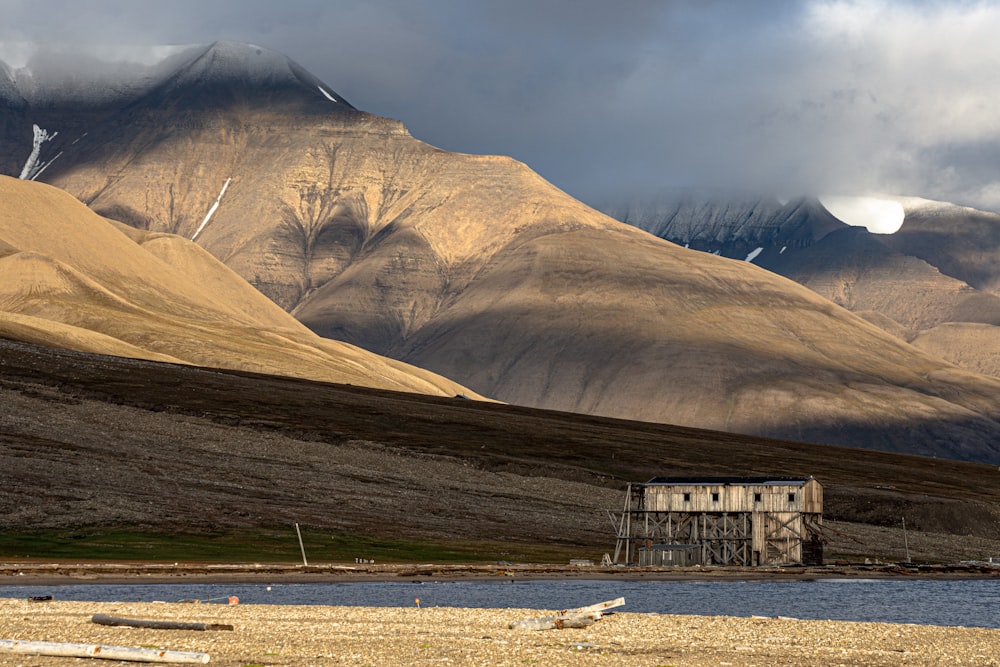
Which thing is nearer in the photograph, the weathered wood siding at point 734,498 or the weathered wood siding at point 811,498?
the weathered wood siding at point 811,498

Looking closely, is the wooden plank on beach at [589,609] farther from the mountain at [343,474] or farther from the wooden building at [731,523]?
the wooden building at [731,523]

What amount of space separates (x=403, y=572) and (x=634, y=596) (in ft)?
49.1

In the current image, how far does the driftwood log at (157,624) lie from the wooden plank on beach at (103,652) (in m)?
6.02

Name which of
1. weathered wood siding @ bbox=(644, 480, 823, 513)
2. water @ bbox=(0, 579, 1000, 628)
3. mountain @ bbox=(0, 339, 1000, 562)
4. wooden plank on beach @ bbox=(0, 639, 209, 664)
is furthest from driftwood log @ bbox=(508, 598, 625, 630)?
weathered wood siding @ bbox=(644, 480, 823, 513)

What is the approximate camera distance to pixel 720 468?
568 ft

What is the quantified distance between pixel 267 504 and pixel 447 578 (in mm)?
33639

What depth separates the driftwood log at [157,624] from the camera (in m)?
38.1

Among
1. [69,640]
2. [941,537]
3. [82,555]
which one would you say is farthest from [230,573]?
[941,537]

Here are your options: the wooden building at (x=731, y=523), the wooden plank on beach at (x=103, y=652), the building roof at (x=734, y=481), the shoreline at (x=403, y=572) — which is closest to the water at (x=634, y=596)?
the shoreline at (x=403, y=572)

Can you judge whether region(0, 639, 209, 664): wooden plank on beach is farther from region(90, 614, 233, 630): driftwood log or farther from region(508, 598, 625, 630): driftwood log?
region(508, 598, 625, 630): driftwood log

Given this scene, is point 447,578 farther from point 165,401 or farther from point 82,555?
point 165,401

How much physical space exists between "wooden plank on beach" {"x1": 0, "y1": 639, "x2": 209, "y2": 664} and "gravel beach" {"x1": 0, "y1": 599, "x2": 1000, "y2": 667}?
0.35 meters

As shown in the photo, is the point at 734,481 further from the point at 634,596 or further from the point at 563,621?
the point at 563,621

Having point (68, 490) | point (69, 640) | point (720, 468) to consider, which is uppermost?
point (720, 468)
